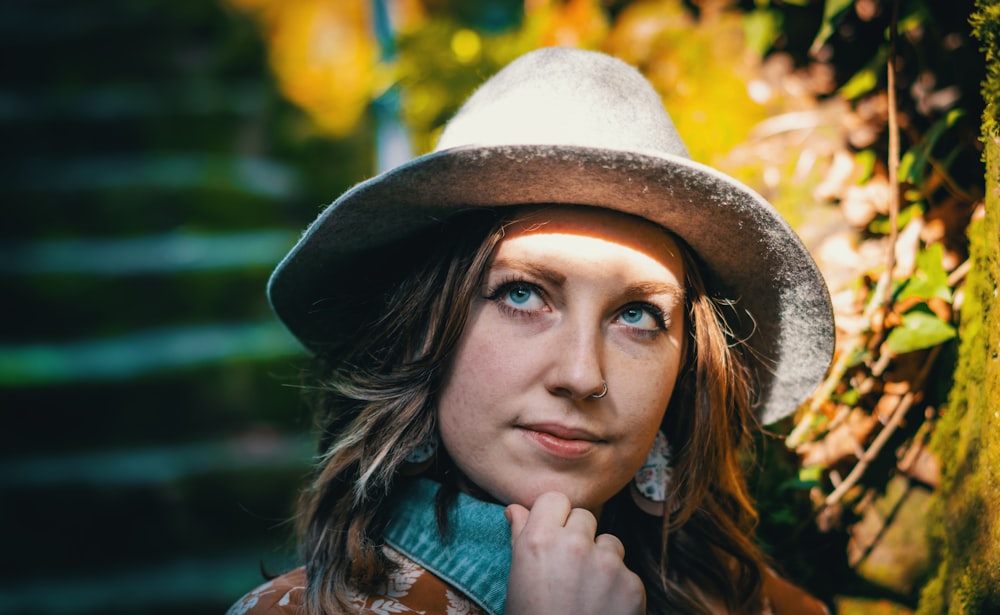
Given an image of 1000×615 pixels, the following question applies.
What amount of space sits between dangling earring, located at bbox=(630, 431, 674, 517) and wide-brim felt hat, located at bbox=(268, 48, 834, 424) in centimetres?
31

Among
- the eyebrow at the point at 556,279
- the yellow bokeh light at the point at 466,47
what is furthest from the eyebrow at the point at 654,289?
the yellow bokeh light at the point at 466,47

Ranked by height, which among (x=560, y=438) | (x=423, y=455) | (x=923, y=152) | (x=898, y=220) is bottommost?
(x=423, y=455)

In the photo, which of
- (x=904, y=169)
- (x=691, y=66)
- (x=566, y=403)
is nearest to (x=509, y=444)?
(x=566, y=403)

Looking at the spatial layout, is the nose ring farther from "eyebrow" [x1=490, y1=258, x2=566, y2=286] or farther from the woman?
"eyebrow" [x1=490, y1=258, x2=566, y2=286]

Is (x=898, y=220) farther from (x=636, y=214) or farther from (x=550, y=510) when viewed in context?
(x=550, y=510)

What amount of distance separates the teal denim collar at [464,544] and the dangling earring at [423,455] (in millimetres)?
60

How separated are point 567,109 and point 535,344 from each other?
44cm

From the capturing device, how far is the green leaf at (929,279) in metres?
1.60

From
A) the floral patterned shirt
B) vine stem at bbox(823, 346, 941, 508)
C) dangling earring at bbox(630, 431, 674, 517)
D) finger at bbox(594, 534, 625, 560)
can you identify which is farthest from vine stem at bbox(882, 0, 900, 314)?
the floral patterned shirt

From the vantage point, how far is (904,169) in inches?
67.6

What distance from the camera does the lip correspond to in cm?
133

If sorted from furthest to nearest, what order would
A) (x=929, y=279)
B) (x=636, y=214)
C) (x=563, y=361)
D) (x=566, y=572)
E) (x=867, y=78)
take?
(x=867, y=78) → (x=929, y=279) → (x=636, y=214) → (x=563, y=361) → (x=566, y=572)

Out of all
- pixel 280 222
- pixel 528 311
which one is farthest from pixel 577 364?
pixel 280 222

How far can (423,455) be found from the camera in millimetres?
Answer: 1491
